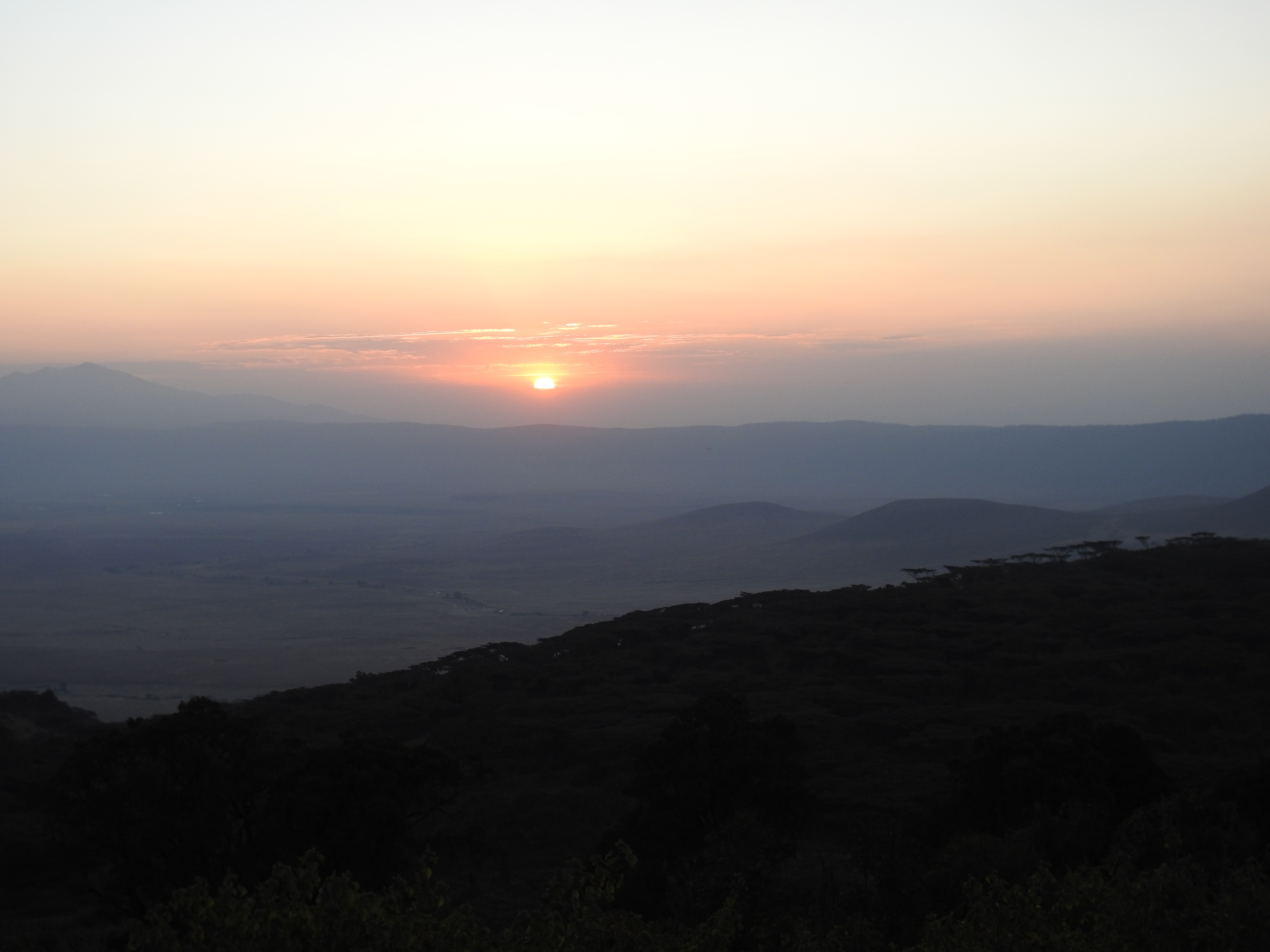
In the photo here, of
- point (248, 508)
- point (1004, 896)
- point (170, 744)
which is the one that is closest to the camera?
point (1004, 896)

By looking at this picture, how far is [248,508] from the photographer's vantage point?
14262cm

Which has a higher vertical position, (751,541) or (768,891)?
(768,891)

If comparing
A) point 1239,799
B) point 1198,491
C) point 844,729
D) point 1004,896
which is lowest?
point 1198,491

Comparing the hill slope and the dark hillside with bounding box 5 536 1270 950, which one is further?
the hill slope

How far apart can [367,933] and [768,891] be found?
165 inches

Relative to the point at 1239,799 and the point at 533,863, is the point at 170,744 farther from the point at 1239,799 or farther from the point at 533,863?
the point at 1239,799

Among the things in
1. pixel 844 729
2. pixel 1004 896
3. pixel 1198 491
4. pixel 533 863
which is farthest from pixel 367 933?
pixel 1198 491

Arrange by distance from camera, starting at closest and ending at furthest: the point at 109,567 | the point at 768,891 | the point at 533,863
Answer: the point at 768,891, the point at 533,863, the point at 109,567

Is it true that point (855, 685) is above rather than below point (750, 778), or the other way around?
below

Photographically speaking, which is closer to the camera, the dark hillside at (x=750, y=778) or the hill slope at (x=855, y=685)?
the dark hillside at (x=750, y=778)

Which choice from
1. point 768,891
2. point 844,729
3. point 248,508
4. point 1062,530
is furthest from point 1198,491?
point 768,891

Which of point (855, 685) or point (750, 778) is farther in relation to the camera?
point (855, 685)

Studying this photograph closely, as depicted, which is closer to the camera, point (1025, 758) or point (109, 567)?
point (1025, 758)

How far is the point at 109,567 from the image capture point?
278 ft
